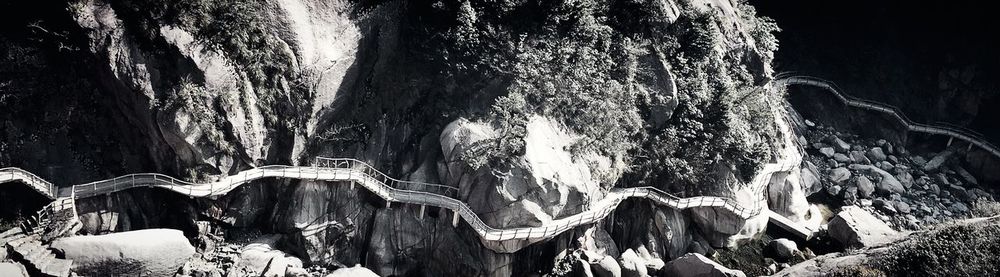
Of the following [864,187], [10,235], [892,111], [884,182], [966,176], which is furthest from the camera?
[892,111]

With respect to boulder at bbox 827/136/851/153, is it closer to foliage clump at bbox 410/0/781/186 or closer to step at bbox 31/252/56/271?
foliage clump at bbox 410/0/781/186

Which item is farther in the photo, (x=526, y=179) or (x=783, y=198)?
(x=783, y=198)

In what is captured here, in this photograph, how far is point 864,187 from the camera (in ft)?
155

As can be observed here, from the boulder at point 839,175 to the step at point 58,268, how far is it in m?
47.5

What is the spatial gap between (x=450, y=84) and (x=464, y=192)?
20.4 feet

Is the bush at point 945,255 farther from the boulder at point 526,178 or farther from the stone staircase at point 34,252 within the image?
the stone staircase at point 34,252

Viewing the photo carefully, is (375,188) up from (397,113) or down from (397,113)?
down

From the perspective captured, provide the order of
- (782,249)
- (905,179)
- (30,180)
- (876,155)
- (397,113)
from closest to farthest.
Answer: (30,180), (397,113), (782,249), (905,179), (876,155)

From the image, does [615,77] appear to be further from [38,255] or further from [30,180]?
[30,180]

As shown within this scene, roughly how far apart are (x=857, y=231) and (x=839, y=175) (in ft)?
36.6

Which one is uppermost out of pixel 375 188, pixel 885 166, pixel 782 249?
pixel 375 188

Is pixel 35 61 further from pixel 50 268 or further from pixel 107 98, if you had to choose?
pixel 50 268

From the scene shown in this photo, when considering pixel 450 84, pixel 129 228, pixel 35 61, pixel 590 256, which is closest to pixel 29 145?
pixel 35 61

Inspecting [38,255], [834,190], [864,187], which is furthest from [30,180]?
[864,187]
